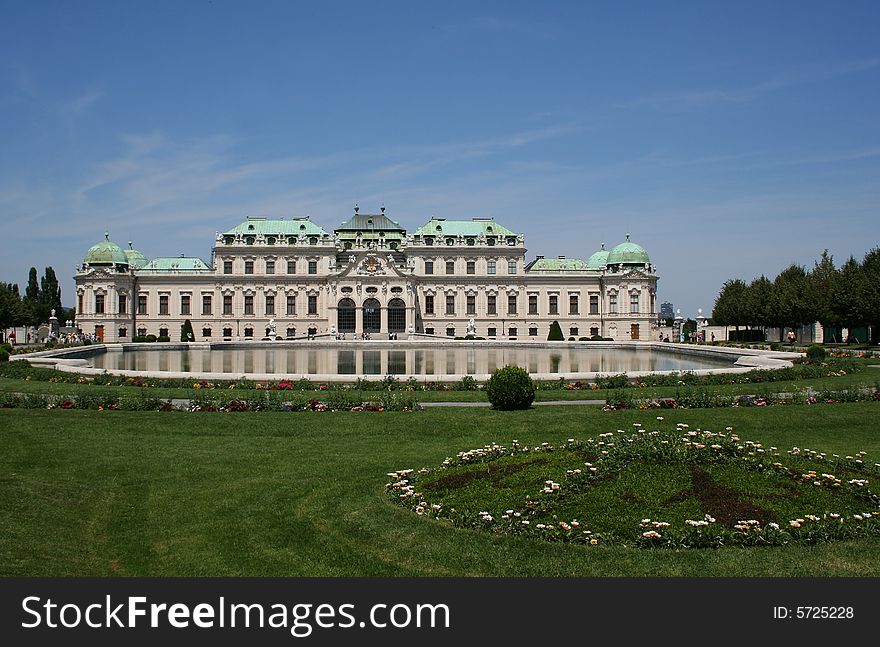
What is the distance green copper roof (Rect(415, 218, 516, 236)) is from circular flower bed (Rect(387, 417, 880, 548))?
8125 cm

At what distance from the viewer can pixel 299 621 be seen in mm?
6766

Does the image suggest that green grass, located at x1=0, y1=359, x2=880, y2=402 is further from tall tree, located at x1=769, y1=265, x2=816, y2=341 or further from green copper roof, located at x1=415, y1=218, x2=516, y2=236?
green copper roof, located at x1=415, y1=218, x2=516, y2=236

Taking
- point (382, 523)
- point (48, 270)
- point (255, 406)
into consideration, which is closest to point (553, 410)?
point (255, 406)

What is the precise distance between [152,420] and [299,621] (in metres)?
14.9

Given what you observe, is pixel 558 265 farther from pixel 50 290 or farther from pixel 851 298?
pixel 50 290

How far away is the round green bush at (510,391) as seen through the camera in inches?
855

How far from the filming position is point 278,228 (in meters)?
93.9

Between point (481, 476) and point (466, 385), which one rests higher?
point (466, 385)

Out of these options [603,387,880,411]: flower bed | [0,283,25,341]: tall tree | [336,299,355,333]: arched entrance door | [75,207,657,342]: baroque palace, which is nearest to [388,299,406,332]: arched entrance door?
[75,207,657,342]: baroque palace

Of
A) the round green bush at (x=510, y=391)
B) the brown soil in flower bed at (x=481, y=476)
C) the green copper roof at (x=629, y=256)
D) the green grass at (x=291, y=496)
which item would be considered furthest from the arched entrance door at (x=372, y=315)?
the brown soil in flower bed at (x=481, y=476)

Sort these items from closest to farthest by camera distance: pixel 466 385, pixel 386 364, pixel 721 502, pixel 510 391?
1. pixel 721 502
2. pixel 510 391
3. pixel 466 385
4. pixel 386 364

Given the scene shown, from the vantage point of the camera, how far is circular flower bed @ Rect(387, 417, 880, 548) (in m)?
9.89

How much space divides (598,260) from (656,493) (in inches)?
3639

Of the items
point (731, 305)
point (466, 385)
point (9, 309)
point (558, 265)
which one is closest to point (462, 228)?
point (558, 265)
